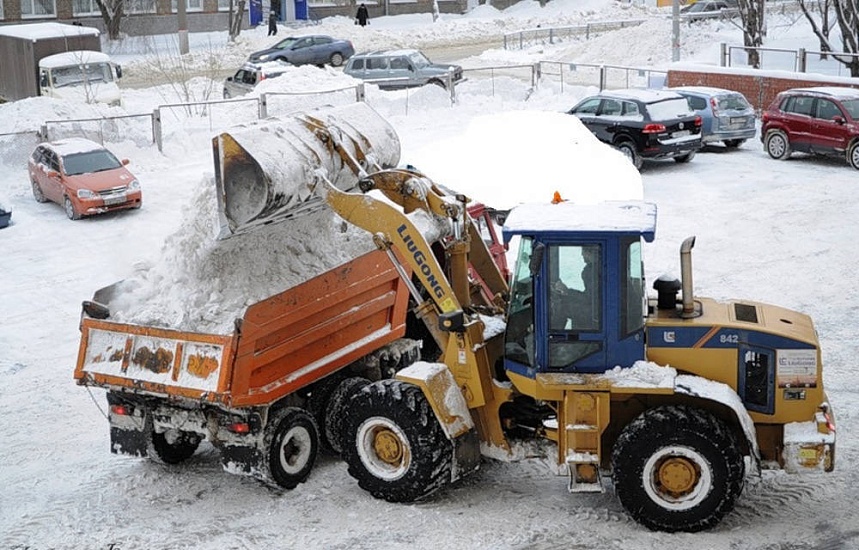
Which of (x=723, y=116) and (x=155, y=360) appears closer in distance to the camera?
(x=155, y=360)

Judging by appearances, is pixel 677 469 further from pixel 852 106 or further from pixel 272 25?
pixel 272 25

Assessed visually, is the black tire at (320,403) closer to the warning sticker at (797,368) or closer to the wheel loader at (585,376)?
the wheel loader at (585,376)

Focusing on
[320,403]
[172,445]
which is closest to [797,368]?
[320,403]

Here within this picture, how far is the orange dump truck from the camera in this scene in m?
9.47

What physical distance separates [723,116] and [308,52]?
1877 centimetres

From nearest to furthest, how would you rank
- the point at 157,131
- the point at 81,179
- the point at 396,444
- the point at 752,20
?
the point at 396,444 < the point at 81,179 < the point at 157,131 < the point at 752,20

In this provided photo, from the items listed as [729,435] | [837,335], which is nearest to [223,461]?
[729,435]

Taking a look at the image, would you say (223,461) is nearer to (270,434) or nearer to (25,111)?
(270,434)

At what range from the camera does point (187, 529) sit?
30.3 ft

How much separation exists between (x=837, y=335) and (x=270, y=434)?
7.37m

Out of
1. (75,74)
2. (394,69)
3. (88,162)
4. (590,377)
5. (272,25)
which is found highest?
(272,25)

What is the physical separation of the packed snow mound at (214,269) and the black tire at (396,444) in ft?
4.41

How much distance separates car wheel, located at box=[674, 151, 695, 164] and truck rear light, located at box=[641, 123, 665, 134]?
0.92 meters

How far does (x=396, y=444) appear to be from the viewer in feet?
30.9
